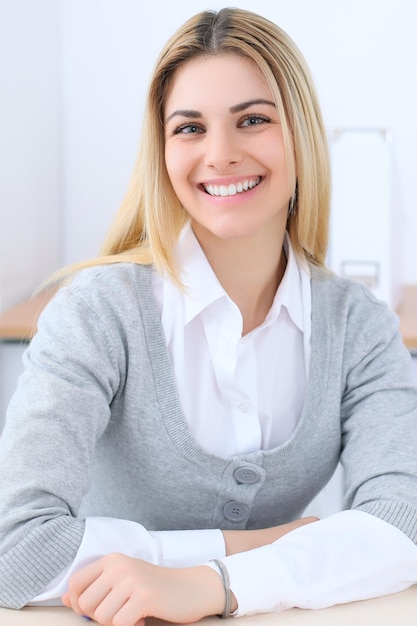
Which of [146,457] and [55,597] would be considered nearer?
[55,597]

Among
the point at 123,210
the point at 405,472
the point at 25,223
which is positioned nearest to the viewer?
the point at 405,472

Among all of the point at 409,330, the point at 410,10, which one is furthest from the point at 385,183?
the point at 410,10

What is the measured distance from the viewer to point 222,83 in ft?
4.03

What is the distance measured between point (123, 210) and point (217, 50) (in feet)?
0.94

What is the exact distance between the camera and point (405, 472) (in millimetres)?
1179

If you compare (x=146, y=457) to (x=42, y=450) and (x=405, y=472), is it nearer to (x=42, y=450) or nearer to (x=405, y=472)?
(x=42, y=450)

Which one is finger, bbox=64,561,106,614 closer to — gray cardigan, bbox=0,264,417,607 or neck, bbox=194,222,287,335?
gray cardigan, bbox=0,264,417,607

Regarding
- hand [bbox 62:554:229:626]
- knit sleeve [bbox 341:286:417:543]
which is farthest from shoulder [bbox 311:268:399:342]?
hand [bbox 62:554:229:626]

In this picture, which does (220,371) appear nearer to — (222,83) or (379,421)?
(379,421)

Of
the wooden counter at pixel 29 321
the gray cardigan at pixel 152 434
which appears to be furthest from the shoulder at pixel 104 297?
the wooden counter at pixel 29 321

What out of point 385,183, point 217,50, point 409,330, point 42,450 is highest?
point 217,50

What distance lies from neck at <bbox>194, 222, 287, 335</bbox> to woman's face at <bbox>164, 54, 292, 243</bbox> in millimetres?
58

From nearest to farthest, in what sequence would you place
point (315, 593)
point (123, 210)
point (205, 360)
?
1. point (315, 593)
2. point (205, 360)
3. point (123, 210)

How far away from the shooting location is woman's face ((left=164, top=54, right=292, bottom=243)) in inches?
48.3
